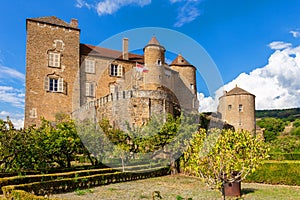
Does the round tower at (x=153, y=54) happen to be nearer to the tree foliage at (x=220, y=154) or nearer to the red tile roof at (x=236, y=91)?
the red tile roof at (x=236, y=91)

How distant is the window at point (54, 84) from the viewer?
28.8 m

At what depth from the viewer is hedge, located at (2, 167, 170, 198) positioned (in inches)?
414

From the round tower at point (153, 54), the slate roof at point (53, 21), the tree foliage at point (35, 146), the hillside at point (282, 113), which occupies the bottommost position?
the tree foliage at point (35, 146)

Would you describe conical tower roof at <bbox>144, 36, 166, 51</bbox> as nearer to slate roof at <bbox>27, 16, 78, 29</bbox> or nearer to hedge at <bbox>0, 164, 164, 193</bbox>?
slate roof at <bbox>27, 16, 78, 29</bbox>

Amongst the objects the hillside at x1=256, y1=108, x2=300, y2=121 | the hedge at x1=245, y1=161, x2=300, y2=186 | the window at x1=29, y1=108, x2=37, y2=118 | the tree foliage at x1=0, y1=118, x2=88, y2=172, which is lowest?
the hedge at x1=245, y1=161, x2=300, y2=186

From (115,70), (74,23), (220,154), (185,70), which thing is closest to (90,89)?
(115,70)

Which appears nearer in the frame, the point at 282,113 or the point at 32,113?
the point at 32,113

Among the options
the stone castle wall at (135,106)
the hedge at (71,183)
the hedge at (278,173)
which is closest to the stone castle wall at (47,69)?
the stone castle wall at (135,106)

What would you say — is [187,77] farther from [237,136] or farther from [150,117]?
[237,136]

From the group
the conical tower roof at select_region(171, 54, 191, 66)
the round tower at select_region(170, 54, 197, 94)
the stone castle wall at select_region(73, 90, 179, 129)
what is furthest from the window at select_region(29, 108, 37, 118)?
the conical tower roof at select_region(171, 54, 191, 66)

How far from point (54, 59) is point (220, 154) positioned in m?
24.7

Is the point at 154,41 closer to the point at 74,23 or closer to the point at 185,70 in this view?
the point at 185,70

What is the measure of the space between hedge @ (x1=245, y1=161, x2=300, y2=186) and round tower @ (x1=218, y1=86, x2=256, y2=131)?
2232 cm

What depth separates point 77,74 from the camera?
30.3 m
